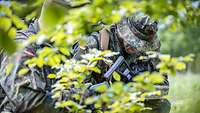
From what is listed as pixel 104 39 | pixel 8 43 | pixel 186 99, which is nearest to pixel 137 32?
pixel 104 39

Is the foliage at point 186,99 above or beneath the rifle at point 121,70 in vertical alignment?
beneath

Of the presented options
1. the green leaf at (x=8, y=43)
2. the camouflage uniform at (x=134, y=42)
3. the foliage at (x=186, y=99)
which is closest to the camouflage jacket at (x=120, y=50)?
the camouflage uniform at (x=134, y=42)

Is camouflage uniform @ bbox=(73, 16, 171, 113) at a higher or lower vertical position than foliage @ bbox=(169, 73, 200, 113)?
higher

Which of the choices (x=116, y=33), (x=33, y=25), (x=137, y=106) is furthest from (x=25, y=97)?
(x=116, y=33)

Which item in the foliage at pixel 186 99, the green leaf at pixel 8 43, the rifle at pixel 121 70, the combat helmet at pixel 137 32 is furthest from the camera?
the combat helmet at pixel 137 32

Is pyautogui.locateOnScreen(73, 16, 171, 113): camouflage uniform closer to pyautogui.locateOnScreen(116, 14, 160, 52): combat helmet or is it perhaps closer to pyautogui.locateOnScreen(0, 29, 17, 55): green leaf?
pyautogui.locateOnScreen(116, 14, 160, 52): combat helmet

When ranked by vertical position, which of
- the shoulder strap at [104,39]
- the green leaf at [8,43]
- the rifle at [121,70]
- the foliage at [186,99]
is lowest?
the foliage at [186,99]

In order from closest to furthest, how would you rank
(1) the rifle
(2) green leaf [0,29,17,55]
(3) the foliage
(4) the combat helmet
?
1. (2) green leaf [0,29,17,55]
2. (3) the foliage
3. (1) the rifle
4. (4) the combat helmet

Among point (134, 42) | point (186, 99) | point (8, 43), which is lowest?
point (186, 99)

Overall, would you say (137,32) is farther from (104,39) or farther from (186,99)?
(186,99)

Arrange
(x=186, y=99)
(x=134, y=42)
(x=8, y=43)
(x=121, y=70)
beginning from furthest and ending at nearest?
(x=186, y=99), (x=134, y=42), (x=121, y=70), (x=8, y=43)

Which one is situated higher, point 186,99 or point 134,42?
point 134,42

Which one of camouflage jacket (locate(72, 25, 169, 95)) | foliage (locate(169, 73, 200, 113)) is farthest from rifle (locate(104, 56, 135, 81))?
foliage (locate(169, 73, 200, 113))

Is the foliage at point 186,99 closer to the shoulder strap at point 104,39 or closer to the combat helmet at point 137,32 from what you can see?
the combat helmet at point 137,32
